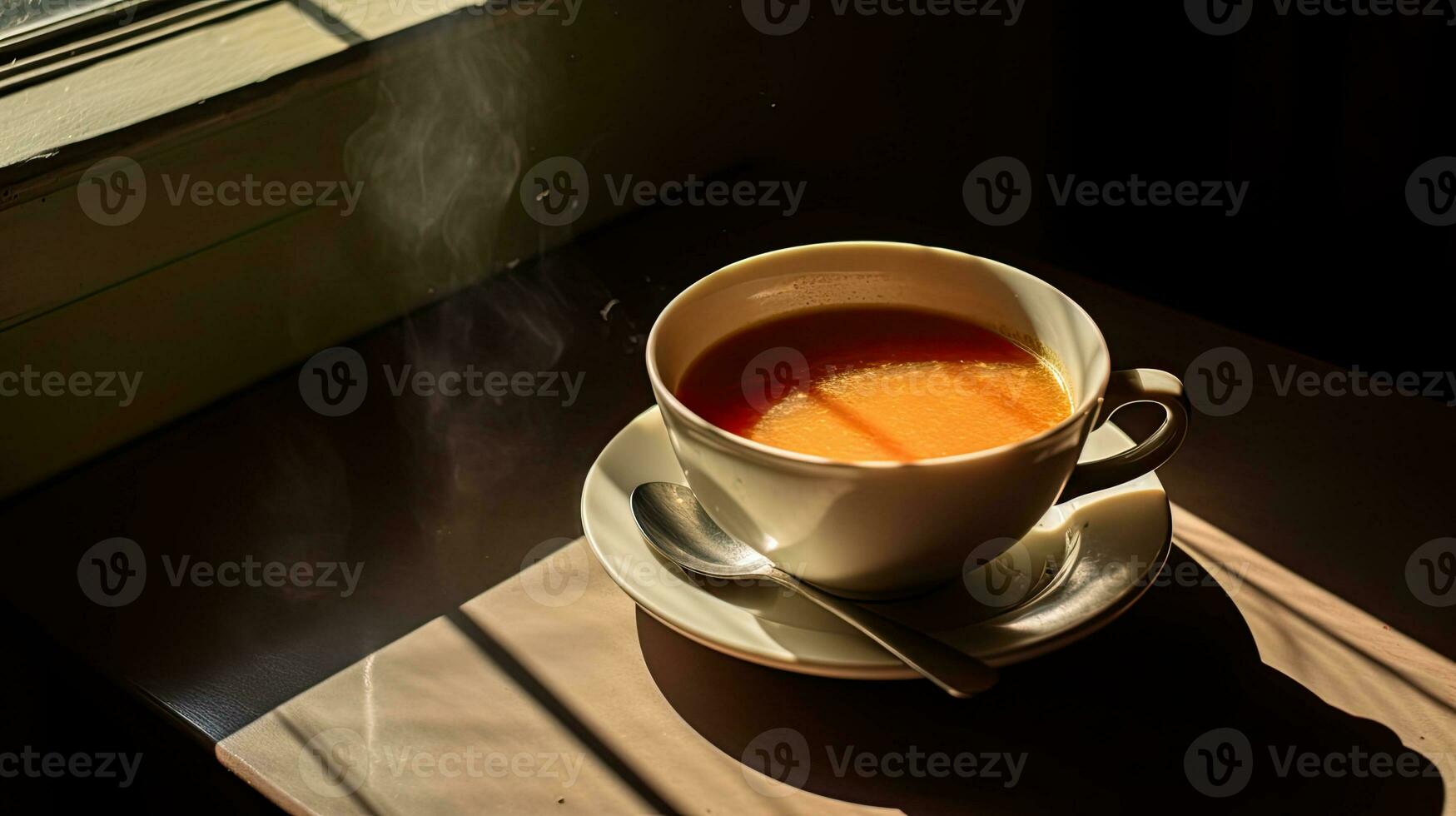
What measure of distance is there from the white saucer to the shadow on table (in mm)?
49

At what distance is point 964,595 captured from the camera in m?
0.67

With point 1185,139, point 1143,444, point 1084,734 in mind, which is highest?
point 1143,444

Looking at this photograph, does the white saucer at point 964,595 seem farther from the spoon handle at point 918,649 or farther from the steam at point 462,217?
the steam at point 462,217

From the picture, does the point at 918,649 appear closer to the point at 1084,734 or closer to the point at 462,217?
the point at 1084,734

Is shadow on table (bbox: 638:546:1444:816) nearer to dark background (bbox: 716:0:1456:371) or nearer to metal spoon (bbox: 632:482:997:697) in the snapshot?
metal spoon (bbox: 632:482:997:697)

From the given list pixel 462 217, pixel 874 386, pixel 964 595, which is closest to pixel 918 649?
pixel 964 595

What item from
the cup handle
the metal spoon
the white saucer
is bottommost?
the white saucer

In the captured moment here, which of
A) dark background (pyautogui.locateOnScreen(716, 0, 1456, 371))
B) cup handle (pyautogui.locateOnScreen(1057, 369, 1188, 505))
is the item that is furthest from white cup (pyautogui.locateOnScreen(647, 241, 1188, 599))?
dark background (pyautogui.locateOnScreen(716, 0, 1456, 371))

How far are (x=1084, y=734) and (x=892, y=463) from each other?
0.64 ft

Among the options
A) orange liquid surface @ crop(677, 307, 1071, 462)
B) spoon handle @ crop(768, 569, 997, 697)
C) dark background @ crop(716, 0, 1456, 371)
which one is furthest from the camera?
dark background @ crop(716, 0, 1456, 371)

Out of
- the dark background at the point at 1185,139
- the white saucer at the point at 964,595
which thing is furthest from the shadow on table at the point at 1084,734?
the dark background at the point at 1185,139

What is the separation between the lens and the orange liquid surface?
2.24 ft

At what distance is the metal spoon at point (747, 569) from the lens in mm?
576

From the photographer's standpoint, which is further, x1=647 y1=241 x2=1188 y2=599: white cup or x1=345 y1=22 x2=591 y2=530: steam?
x1=345 y1=22 x2=591 y2=530: steam
